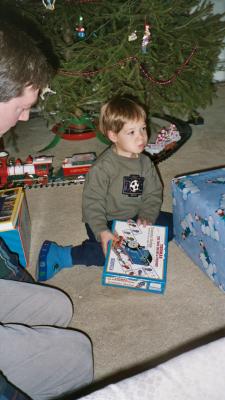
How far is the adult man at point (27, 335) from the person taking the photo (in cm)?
85

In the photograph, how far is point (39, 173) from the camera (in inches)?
87.0

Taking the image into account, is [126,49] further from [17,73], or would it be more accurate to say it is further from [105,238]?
[17,73]

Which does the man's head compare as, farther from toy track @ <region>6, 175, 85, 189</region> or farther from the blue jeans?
toy track @ <region>6, 175, 85, 189</region>

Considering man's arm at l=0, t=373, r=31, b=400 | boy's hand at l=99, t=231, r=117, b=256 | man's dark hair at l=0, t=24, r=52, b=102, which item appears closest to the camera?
man's arm at l=0, t=373, r=31, b=400

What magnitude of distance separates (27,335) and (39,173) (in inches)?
55.6

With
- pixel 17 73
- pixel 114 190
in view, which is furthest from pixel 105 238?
pixel 17 73

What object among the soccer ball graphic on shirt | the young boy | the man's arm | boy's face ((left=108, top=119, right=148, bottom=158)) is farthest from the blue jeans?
the man's arm

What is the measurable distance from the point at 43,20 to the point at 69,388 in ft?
6.22

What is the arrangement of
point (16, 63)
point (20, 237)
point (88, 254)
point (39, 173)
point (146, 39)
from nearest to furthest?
point (16, 63) → point (20, 237) → point (88, 254) → point (146, 39) → point (39, 173)

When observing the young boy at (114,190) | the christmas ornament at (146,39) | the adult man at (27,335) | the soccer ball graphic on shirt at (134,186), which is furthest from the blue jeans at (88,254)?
the christmas ornament at (146,39)

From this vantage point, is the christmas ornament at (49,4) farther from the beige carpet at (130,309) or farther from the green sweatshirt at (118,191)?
the beige carpet at (130,309)

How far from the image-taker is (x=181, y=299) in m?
1.45

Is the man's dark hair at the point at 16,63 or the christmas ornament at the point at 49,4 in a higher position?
the christmas ornament at the point at 49,4

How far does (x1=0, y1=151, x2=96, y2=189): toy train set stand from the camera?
86.6 inches
